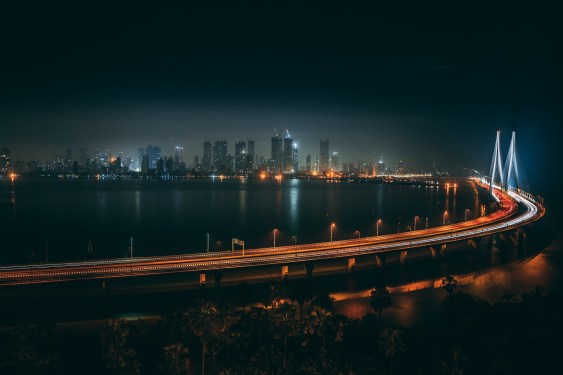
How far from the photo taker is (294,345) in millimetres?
15539

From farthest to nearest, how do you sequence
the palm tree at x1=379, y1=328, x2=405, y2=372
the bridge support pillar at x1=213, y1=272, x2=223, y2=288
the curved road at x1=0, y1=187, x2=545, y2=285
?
the bridge support pillar at x1=213, y1=272, x2=223, y2=288, the curved road at x1=0, y1=187, x2=545, y2=285, the palm tree at x1=379, y1=328, x2=405, y2=372

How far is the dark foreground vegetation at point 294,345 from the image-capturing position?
44.1ft

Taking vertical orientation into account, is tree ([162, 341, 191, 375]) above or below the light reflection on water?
above

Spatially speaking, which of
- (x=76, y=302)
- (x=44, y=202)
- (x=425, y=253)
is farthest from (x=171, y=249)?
(x=44, y=202)

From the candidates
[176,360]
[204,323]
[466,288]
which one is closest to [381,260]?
[466,288]

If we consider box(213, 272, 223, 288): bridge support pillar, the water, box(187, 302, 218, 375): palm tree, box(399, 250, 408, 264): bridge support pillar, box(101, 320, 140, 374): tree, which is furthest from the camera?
the water

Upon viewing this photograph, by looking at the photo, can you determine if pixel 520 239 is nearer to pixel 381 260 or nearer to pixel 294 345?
pixel 381 260

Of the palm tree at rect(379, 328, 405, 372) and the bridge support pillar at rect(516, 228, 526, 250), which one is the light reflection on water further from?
the palm tree at rect(379, 328, 405, 372)

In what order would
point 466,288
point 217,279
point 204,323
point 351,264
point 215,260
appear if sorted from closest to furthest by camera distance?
1. point 204,323
2. point 217,279
3. point 215,260
4. point 466,288
5. point 351,264

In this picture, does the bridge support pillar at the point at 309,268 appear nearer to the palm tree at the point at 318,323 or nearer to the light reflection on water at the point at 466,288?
the light reflection on water at the point at 466,288

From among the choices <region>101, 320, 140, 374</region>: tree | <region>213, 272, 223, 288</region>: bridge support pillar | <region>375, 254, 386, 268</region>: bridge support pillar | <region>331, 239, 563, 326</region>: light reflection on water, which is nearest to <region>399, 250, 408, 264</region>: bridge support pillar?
<region>375, 254, 386, 268</region>: bridge support pillar

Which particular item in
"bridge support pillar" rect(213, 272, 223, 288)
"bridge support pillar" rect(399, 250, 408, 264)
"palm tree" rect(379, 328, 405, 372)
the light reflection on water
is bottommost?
the light reflection on water

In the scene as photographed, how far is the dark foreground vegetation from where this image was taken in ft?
44.1

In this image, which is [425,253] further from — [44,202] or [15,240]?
[44,202]
